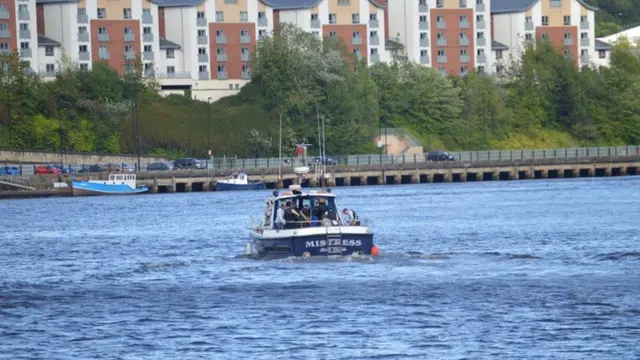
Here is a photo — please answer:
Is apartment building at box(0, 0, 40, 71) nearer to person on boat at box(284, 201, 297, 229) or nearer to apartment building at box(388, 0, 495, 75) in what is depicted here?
apartment building at box(388, 0, 495, 75)

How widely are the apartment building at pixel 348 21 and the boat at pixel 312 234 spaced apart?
122 m

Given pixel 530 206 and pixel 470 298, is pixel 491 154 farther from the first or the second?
pixel 470 298

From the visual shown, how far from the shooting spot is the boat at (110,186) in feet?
486

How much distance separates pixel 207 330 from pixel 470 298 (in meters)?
9.16

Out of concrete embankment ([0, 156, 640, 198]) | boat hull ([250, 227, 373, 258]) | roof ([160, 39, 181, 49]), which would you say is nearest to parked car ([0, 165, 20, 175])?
concrete embankment ([0, 156, 640, 198])

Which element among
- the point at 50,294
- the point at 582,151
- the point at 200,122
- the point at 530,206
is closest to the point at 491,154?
the point at 582,151

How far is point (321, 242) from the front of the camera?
205ft

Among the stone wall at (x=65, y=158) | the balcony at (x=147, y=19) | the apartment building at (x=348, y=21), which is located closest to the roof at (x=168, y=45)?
the balcony at (x=147, y=19)

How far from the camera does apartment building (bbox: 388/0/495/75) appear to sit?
194250mm

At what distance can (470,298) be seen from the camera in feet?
177

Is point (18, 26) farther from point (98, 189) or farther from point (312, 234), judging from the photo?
point (312, 234)

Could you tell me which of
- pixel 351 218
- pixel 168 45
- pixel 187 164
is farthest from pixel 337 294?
pixel 168 45

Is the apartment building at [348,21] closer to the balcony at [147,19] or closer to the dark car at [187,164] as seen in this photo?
the balcony at [147,19]

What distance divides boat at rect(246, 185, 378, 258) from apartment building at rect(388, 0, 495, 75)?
129697 millimetres
